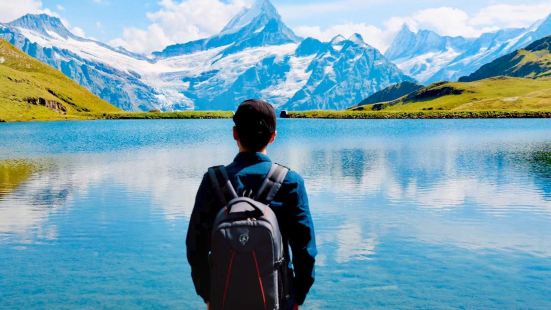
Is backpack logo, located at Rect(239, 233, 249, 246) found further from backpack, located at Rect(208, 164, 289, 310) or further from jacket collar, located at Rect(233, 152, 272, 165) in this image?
jacket collar, located at Rect(233, 152, 272, 165)

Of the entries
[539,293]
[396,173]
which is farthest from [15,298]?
[396,173]

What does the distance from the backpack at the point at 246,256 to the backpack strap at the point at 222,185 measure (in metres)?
0.26

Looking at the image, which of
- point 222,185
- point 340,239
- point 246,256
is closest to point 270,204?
point 222,185

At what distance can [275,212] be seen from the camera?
8422 millimetres

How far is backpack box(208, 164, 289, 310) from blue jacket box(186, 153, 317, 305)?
0.51m

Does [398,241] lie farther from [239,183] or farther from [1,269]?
[239,183]

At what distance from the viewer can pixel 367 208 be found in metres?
39.4

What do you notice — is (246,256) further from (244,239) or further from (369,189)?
(369,189)

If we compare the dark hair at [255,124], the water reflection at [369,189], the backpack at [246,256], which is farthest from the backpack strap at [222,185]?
the water reflection at [369,189]

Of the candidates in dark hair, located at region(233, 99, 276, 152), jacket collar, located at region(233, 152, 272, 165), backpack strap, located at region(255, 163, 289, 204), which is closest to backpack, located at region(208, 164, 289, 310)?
backpack strap, located at region(255, 163, 289, 204)

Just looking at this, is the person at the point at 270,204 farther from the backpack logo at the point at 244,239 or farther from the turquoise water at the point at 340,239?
the turquoise water at the point at 340,239

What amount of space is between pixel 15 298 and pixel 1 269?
164 inches

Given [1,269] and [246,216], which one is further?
[1,269]

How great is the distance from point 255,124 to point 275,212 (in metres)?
1.29
